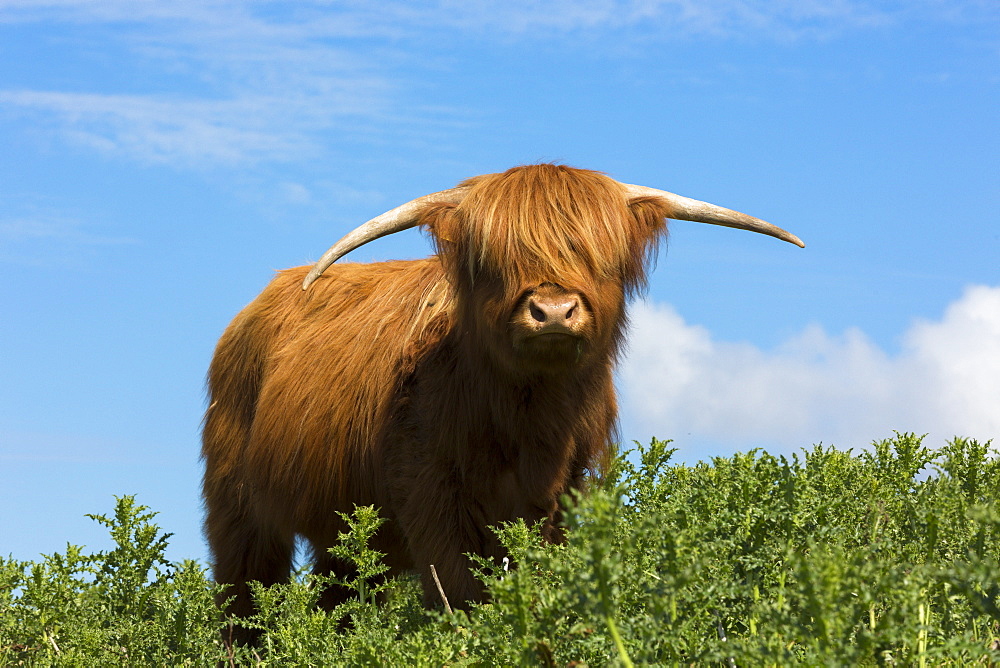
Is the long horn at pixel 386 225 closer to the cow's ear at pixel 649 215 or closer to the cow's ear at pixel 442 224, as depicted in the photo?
the cow's ear at pixel 442 224

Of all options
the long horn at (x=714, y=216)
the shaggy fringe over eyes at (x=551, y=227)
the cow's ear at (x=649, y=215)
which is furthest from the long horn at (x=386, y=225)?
the long horn at (x=714, y=216)

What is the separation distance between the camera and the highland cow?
471cm

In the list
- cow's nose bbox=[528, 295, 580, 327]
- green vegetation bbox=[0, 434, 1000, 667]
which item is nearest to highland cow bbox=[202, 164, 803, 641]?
cow's nose bbox=[528, 295, 580, 327]

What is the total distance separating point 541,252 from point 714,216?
147 cm

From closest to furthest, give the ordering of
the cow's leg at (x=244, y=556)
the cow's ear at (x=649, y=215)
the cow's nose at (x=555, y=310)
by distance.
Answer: the cow's nose at (x=555, y=310)
the cow's ear at (x=649, y=215)
the cow's leg at (x=244, y=556)

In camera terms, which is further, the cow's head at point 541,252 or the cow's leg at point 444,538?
the cow's leg at point 444,538

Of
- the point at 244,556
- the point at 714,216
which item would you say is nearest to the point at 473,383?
the point at 714,216

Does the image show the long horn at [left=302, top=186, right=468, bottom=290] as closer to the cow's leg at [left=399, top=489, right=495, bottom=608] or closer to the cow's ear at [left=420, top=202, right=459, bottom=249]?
the cow's ear at [left=420, top=202, right=459, bottom=249]

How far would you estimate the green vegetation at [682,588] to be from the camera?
2.30 metres

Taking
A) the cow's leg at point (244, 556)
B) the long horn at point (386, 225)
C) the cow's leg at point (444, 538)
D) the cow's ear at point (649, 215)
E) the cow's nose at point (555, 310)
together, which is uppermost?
the long horn at point (386, 225)

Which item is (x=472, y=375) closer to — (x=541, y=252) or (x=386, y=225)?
(x=541, y=252)

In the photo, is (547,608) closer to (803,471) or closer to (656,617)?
(656,617)

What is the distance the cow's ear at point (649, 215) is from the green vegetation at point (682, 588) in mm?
1505

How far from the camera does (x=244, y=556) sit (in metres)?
7.41
